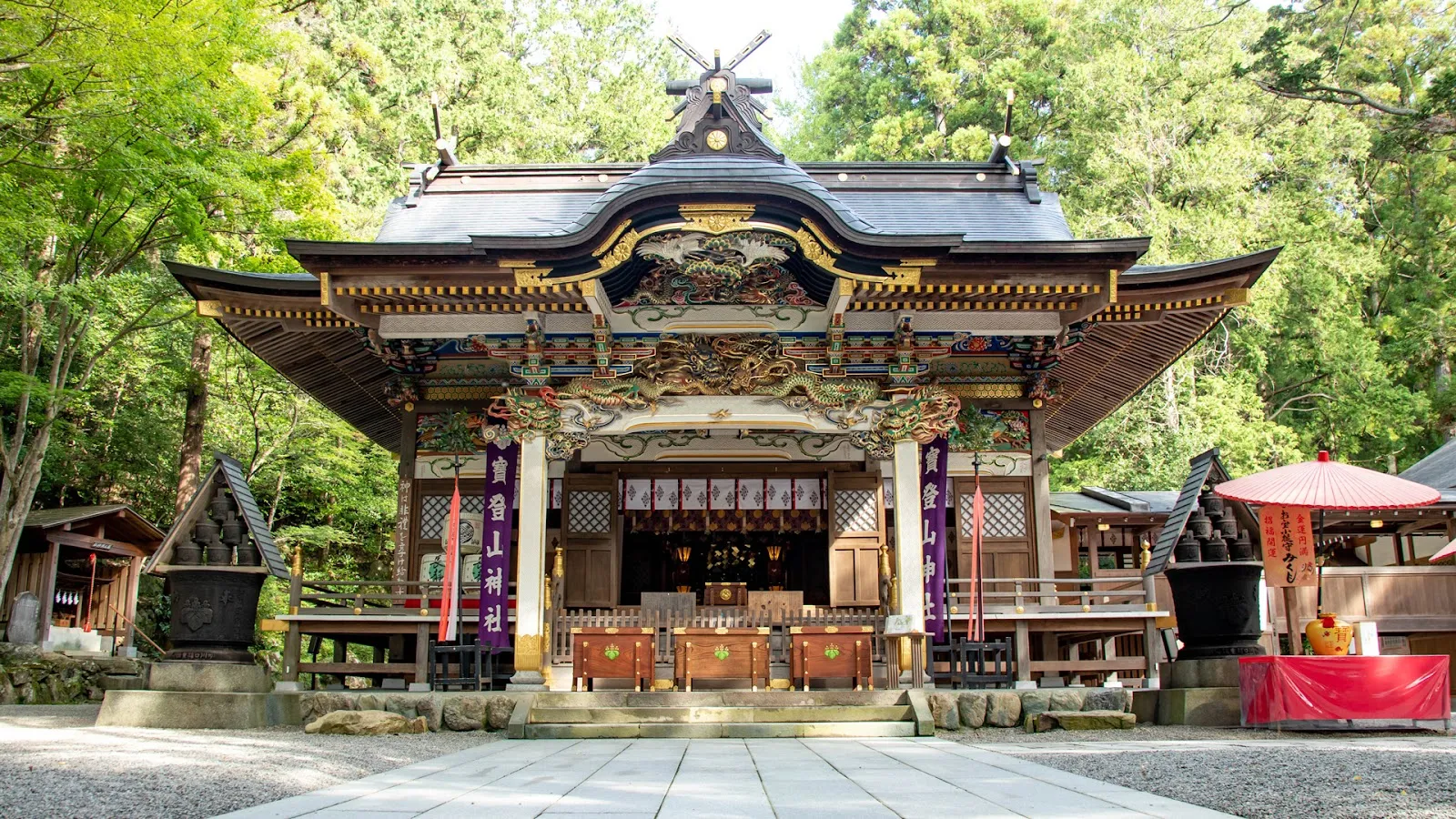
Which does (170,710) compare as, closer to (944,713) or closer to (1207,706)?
(944,713)

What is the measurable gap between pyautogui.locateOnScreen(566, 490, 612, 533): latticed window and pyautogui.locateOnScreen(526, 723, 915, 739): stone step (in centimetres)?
457

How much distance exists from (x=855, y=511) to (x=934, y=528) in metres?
2.35

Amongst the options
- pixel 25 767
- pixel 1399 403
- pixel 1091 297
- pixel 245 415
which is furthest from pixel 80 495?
pixel 1399 403

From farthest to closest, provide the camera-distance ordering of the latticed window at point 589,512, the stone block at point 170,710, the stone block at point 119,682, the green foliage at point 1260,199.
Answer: the green foliage at point 1260,199 < the stone block at point 119,682 < the latticed window at point 589,512 < the stone block at point 170,710

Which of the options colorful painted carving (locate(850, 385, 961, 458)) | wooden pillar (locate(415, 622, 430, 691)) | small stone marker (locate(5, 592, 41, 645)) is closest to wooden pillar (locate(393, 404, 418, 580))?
wooden pillar (locate(415, 622, 430, 691))

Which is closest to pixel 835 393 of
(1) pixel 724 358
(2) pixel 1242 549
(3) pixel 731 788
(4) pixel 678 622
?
(1) pixel 724 358

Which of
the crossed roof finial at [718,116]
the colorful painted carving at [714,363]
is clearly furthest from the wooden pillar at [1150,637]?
the crossed roof finial at [718,116]

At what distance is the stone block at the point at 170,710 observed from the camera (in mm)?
8195

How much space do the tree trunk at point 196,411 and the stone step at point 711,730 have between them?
12.1m

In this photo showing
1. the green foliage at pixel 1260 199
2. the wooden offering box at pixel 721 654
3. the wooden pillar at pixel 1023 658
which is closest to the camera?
the wooden offering box at pixel 721 654

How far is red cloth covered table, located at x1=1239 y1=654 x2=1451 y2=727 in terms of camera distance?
24.7 feet

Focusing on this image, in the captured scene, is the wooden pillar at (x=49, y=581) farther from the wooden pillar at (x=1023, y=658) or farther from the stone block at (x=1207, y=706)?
the stone block at (x=1207, y=706)

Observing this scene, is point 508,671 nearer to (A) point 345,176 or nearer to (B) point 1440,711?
(B) point 1440,711

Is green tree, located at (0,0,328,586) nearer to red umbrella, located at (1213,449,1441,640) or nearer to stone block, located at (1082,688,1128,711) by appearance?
stone block, located at (1082,688,1128,711)
